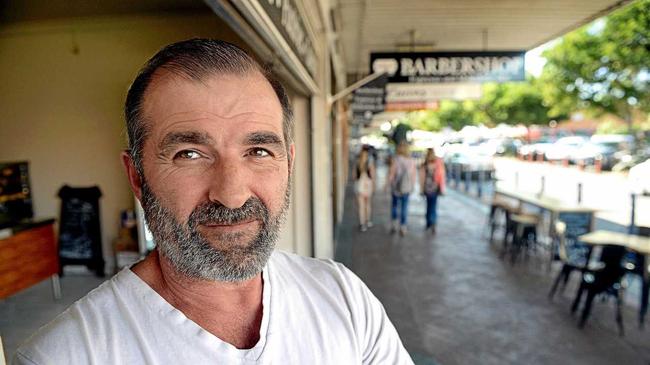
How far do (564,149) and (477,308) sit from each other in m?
26.8

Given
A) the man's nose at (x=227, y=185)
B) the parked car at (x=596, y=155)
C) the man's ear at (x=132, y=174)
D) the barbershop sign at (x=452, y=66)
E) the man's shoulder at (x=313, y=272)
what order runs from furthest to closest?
1. the parked car at (x=596, y=155)
2. the barbershop sign at (x=452, y=66)
3. the man's shoulder at (x=313, y=272)
4. the man's ear at (x=132, y=174)
5. the man's nose at (x=227, y=185)

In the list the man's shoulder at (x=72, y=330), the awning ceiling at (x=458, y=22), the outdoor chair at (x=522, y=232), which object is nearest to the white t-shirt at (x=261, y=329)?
the man's shoulder at (x=72, y=330)

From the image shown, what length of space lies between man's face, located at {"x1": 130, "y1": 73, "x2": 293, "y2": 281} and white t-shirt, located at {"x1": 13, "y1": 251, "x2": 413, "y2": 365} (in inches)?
4.8

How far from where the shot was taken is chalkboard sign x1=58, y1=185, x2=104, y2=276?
6039 millimetres

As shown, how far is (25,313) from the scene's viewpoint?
4996 millimetres

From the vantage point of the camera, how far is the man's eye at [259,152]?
41.4 inches

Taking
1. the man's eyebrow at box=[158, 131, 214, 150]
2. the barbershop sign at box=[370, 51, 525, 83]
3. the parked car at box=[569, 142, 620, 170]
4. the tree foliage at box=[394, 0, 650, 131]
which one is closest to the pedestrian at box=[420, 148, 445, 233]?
the barbershop sign at box=[370, 51, 525, 83]

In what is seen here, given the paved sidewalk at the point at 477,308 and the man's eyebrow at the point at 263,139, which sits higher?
the man's eyebrow at the point at 263,139

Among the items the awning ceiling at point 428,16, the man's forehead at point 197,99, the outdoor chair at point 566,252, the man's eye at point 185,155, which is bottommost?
the outdoor chair at point 566,252

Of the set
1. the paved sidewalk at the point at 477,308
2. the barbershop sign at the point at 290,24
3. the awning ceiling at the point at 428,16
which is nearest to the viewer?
the barbershop sign at the point at 290,24

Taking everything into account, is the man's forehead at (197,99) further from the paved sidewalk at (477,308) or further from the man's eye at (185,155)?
the paved sidewalk at (477,308)

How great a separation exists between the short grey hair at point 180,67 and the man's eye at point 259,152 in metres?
0.19

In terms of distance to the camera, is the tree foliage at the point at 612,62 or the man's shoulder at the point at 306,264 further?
the tree foliage at the point at 612,62

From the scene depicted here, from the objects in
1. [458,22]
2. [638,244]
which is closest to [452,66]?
[458,22]
